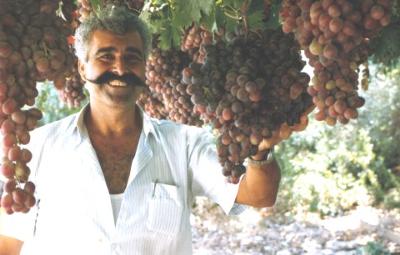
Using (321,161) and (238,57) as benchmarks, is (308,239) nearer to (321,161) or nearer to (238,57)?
(321,161)

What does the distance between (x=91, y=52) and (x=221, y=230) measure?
5.43m

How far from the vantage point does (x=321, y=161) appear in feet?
25.9

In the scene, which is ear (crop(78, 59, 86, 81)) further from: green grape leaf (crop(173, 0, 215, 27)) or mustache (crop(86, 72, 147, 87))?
green grape leaf (crop(173, 0, 215, 27))

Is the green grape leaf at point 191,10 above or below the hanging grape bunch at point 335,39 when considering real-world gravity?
above

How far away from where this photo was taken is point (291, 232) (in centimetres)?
680

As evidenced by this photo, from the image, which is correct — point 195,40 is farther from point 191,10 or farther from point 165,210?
point 165,210

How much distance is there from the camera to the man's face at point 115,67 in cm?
183

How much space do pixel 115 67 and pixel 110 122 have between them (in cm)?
36

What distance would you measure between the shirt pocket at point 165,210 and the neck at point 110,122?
29 centimetres

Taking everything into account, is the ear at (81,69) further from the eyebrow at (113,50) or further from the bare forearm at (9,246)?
the bare forearm at (9,246)

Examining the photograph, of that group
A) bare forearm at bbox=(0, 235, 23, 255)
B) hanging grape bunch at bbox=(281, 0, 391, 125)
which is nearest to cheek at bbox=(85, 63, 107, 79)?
bare forearm at bbox=(0, 235, 23, 255)

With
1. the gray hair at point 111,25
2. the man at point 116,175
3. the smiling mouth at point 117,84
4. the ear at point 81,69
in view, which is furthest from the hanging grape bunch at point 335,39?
the ear at point 81,69

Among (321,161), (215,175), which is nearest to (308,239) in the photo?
(321,161)

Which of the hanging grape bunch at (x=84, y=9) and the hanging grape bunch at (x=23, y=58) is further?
the hanging grape bunch at (x=84, y=9)
